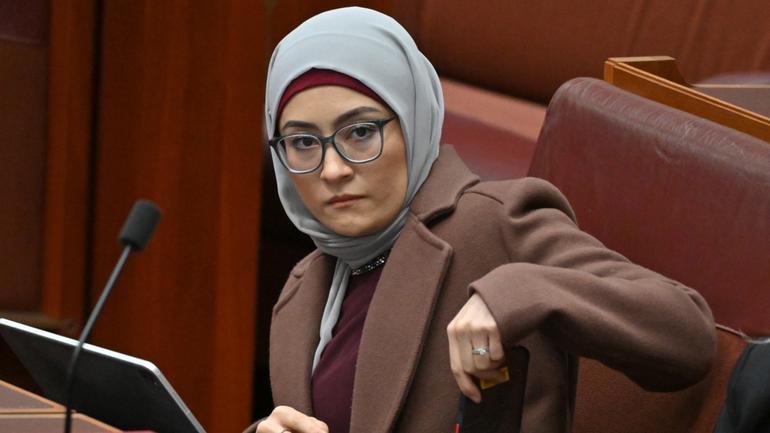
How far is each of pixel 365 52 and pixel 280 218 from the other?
1185mm

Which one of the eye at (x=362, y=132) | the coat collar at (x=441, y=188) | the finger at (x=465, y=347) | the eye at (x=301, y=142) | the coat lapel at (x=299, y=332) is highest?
the eye at (x=362, y=132)

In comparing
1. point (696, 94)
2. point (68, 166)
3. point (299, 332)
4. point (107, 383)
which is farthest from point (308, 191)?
point (68, 166)

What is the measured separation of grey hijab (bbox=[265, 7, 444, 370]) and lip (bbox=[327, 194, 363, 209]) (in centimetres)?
4

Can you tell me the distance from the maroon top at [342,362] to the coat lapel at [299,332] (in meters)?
0.01

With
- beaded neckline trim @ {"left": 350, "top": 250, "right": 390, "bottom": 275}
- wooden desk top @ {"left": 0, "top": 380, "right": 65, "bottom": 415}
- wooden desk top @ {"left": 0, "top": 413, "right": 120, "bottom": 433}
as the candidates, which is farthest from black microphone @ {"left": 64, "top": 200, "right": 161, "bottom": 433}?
beaded neckline trim @ {"left": 350, "top": 250, "right": 390, "bottom": 275}

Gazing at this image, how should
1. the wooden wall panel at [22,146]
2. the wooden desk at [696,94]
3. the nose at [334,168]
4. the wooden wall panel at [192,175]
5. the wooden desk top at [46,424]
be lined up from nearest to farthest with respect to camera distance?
the wooden desk top at [46,424] → the nose at [334,168] → the wooden desk at [696,94] → the wooden wall panel at [192,175] → the wooden wall panel at [22,146]

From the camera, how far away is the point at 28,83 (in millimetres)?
2375

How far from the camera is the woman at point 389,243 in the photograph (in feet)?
3.99

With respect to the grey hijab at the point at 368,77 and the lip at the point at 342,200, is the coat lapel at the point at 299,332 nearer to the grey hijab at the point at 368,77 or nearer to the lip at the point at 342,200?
the grey hijab at the point at 368,77

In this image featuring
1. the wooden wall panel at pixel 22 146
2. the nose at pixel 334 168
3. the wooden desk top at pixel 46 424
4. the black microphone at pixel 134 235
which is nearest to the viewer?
the black microphone at pixel 134 235

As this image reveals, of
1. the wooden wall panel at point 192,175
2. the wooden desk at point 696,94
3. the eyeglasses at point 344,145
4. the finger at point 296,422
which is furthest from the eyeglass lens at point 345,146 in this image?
the wooden wall panel at point 192,175

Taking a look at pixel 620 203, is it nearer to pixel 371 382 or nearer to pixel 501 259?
pixel 501 259

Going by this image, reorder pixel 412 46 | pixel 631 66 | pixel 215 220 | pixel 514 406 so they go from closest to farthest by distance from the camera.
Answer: pixel 514 406 < pixel 412 46 < pixel 631 66 < pixel 215 220

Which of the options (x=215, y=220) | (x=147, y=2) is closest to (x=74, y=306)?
(x=215, y=220)
